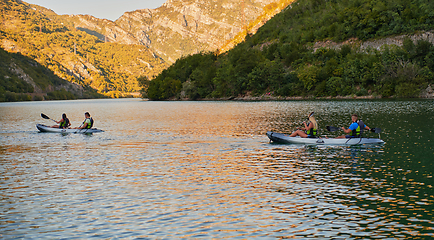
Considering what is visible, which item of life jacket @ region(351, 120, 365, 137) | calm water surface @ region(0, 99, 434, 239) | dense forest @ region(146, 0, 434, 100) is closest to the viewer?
calm water surface @ region(0, 99, 434, 239)

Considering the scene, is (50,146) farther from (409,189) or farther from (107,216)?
(409,189)

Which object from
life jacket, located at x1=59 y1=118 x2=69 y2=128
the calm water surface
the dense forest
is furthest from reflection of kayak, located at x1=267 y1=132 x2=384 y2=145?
the dense forest

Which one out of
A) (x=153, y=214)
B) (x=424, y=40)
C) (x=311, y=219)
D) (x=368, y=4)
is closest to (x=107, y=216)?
(x=153, y=214)

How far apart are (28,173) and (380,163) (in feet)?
74.4

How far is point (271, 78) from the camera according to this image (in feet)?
547

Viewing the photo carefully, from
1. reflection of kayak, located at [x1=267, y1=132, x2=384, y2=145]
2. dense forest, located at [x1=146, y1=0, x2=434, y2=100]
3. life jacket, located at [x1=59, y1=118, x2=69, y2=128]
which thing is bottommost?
reflection of kayak, located at [x1=267, y1=132, x2=384, y2=145]

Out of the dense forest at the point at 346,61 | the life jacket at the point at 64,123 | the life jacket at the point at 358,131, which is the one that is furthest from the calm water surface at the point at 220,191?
the dense forest at the point at 346,61

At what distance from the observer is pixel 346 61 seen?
15488 centimetres

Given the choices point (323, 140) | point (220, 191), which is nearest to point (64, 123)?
point (323, 140)

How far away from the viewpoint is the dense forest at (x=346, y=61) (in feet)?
436

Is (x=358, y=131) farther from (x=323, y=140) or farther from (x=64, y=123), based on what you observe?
(x=64, y=123)

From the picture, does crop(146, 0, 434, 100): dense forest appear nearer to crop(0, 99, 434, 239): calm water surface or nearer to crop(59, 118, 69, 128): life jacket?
crop(0, 99, 434, 239): calm water surface

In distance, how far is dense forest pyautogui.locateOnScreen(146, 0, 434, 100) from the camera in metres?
133

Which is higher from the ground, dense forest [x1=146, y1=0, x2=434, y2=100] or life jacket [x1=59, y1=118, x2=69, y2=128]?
dense forest [x1=146, y1=0, x2=434, y2=100]
